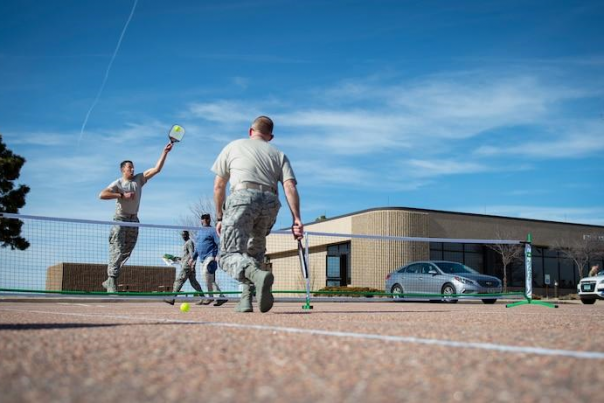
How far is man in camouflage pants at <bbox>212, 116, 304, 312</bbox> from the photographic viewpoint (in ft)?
24.7

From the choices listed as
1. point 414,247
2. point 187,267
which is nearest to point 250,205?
point 187,267

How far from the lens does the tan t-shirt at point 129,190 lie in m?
11.7

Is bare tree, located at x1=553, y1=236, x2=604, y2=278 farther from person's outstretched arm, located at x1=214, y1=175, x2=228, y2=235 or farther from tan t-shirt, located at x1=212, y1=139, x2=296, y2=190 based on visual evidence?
person's outstretched arm, located at x1=214, y1=175, x2=228, y2=235

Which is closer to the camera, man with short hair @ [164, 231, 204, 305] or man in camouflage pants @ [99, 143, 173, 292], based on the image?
man in camouflage pants @ [99, 143, 173, 292]

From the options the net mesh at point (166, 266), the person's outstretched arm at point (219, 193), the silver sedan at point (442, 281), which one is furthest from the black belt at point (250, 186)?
the silver sedan at point (442, 281)

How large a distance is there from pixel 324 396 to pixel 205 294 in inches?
480

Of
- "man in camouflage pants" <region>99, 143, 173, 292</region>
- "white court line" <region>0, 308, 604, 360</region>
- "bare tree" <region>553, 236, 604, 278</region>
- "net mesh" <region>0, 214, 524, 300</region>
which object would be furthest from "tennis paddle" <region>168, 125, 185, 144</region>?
"bare tree" <region>553, 236, 604, 278</region>

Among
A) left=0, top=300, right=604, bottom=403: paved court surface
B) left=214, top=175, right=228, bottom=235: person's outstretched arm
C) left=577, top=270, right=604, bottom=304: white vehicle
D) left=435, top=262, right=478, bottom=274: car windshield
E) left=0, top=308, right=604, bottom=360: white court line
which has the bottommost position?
left=0, top=300, right=604, bottom=403: paved court surface

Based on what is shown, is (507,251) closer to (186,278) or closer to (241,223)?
(186,278)

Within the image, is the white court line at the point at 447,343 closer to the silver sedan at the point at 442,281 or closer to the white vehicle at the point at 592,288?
the white vehicle at the point at 592,288

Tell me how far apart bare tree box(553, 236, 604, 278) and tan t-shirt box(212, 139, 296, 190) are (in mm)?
44883

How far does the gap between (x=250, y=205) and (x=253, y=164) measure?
1.53 ft

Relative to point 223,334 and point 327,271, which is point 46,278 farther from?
point 327,271

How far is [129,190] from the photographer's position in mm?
11836
